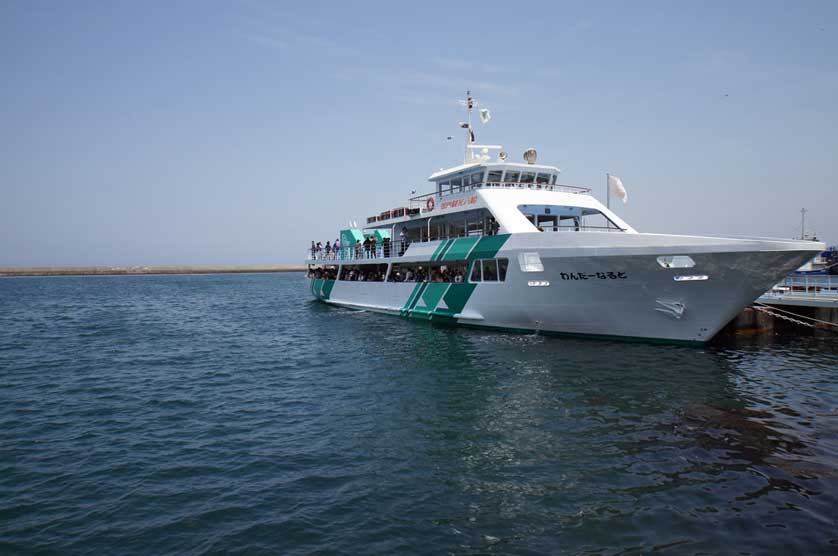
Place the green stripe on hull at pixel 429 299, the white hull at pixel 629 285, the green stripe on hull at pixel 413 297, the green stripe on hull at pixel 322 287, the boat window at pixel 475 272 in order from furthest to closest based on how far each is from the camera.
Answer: the green stripe on hull at pixel 322 287
the green stripe on hull at pixel 413 297
the green stripe on hull at pixel 429 299
the boat window at pixel 475 272
the white hull at pixel 629 285

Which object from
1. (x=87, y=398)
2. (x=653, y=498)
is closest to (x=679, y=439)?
(x=653, y=498)

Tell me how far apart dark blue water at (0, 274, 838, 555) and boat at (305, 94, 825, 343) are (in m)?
1.59

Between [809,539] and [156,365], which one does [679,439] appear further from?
[156,365]

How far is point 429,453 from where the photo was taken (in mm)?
8633

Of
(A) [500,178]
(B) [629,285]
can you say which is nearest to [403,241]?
(A) [500,178]

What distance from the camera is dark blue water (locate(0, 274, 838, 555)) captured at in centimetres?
611

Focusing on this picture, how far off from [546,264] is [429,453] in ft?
36.9

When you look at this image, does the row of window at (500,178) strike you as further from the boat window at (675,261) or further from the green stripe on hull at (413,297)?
the boat window at (675,261)

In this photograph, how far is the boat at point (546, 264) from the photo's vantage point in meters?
15.4

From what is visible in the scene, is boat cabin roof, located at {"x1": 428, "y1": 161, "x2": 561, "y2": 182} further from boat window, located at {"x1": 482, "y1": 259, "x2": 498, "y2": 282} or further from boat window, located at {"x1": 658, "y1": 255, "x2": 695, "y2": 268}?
boat window, located at {"x1": 658, "y1": 255, "x2": 695, "y2": 268}

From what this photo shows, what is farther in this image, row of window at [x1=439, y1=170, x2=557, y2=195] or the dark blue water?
row of window at [x1=439, y1=170, x2=557, y2=195]

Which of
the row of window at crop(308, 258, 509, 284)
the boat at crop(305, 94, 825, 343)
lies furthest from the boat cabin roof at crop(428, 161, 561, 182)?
the row of window at crop(308, 258, 509, 284)

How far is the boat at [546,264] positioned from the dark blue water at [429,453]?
1592mm

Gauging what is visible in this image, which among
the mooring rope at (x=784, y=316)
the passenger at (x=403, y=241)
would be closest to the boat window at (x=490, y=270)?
the passenger at (x=403, y=241)
